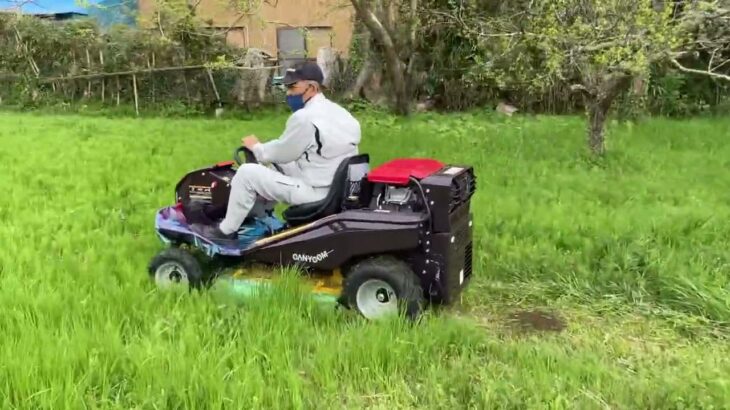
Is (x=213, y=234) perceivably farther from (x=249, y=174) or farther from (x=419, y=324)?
(x=419, y=324)

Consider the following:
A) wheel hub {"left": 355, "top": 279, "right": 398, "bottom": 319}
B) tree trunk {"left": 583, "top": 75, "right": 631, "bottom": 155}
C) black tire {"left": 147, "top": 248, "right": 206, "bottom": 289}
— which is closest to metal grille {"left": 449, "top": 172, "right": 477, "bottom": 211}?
wheel hub {"left": 355, "top": 279, "right": 398, "bottom": 319}

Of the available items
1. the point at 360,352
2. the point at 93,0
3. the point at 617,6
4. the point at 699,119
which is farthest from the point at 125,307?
the point at 93,0

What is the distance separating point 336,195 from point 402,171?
1.36 feet

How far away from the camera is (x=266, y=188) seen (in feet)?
14.6

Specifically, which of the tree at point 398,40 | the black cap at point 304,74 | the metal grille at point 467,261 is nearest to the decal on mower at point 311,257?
the metal grille at point 467,261

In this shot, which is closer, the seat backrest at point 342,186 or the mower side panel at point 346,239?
the mower side panel at point 346,239

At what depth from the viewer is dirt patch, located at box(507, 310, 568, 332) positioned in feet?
13.9

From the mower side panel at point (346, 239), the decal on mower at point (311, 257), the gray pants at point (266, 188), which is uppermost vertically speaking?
the gray pants at point (266, 188)

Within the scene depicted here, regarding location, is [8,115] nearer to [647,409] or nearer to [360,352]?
[360,352]

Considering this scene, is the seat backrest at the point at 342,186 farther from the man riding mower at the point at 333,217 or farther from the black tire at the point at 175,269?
the black tire at the point at 175,269

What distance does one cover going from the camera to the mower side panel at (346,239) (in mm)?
4020

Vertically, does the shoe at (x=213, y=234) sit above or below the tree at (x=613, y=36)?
below

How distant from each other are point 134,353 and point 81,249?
6.90 feet

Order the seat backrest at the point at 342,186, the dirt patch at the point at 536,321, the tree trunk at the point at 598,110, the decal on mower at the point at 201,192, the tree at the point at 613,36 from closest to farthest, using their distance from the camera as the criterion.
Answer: the dirt patch at the point at 536,321 < the seat backrest at the point at 342,186 < the decal on mower at the point at 201,192 < the tree at the point at 613,36 < the tree trunk at the point at 598,110
